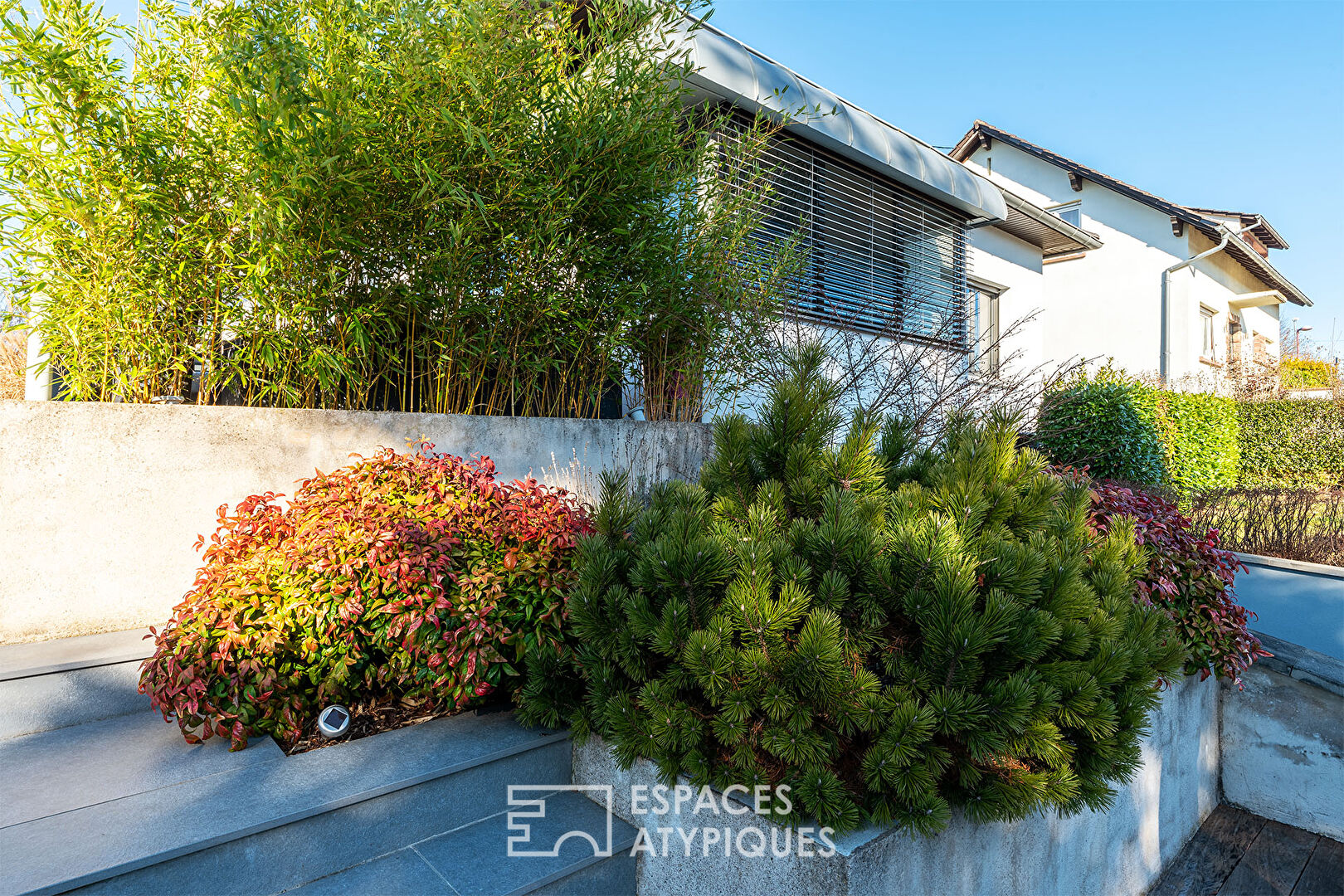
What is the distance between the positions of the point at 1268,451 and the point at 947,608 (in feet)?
39.0

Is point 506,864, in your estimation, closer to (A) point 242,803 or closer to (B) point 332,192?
(A) point 242,803

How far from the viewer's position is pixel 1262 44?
6895 mm

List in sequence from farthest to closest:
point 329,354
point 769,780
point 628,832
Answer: point 329,354, point 628,832, point 769,780

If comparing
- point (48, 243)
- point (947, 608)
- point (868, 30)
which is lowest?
point (947, 608)

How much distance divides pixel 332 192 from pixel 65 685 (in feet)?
5.59

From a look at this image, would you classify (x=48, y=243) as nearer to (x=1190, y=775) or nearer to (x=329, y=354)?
(x=329, y=354)

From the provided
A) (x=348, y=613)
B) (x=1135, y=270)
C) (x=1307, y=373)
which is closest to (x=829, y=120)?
(x=348, y=613)

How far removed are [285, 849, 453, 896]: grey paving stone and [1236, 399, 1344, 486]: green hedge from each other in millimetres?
11673

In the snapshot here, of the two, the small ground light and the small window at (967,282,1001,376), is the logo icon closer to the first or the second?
the small ground light

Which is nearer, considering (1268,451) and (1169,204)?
(1268,451)

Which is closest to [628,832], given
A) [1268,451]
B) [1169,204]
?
[1268,451]

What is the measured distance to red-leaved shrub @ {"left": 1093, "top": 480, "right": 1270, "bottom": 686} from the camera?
2.48 m

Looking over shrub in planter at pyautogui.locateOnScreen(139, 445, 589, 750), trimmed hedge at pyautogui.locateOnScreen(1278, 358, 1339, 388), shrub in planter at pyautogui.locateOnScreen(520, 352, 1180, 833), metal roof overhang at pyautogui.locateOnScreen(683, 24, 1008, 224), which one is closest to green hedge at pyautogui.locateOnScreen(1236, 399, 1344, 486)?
trimmed hedge at pyautogui.locateOnScreen(1278, 358, 1339, 388)

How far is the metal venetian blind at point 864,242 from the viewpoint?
207 inches
